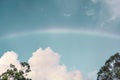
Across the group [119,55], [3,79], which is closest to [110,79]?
[119,55]

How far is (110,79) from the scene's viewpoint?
87.5m

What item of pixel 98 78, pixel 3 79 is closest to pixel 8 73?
pixel 3 79

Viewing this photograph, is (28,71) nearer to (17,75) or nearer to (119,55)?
(17,75)

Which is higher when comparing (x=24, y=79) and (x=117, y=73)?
(x=117, y=73)

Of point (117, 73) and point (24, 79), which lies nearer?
point (24, 79)

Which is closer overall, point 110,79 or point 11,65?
point 11,65

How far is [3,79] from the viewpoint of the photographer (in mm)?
70750

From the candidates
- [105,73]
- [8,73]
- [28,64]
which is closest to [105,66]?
[105,73]

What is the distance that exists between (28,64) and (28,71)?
1.91 metres

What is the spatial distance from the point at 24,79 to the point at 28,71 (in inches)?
93.1

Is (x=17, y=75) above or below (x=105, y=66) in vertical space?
below

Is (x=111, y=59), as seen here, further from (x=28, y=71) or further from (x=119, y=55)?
(x=28, y=71)

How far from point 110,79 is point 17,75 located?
1230 inches

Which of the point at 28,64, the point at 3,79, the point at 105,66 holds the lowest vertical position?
the point at 3,79
